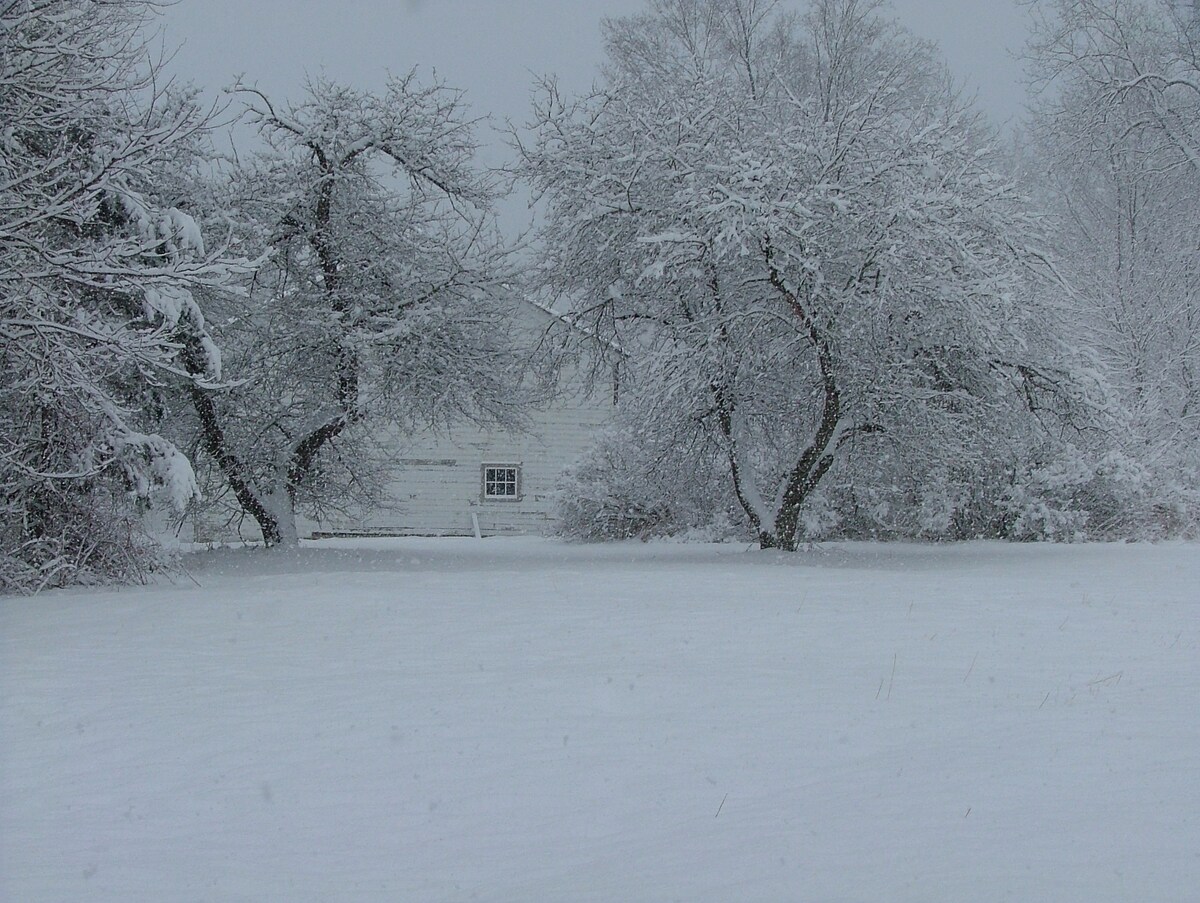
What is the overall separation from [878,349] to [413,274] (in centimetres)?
677

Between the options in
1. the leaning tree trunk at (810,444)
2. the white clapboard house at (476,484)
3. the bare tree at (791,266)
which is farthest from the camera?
the white clapboard house at (476,484)

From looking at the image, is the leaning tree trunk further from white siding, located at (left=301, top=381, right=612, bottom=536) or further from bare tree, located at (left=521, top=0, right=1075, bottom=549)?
white siding, located at (left=301, top=381, right=612, bottom=536)

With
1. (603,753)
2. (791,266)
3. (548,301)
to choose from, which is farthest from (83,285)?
(791,266)

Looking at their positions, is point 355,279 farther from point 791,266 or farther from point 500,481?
point 500,481

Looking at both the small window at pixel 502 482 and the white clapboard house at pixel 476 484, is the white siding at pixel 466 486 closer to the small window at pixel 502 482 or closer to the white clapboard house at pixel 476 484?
the white clapboard house at pixel 476 484

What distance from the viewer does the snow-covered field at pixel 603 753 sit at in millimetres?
3898

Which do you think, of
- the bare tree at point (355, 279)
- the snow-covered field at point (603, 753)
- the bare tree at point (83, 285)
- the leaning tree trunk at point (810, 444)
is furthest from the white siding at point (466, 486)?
the snow-covered field at point (603, 753)

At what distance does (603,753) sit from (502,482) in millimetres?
23374

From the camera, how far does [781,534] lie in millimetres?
16531

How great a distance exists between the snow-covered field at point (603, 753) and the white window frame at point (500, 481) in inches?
720

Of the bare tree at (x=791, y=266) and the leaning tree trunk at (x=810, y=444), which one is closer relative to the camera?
the bare tree at (x=791, y=266)

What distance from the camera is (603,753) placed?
5.24m

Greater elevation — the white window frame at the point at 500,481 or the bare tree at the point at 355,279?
the bare tree at the point at 355,279

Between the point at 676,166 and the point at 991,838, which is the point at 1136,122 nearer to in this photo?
the point at 676,166
